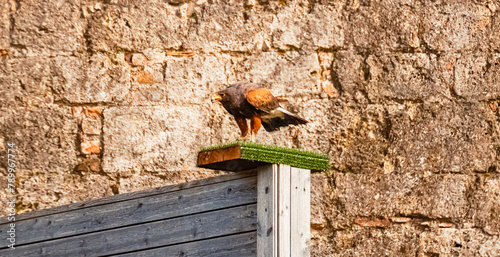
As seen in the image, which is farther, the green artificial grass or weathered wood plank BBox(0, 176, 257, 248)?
weathered wood plank BBox(0, 176, 257, 248)

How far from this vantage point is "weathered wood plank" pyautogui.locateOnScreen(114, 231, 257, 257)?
288 cm

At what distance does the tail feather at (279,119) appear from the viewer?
3468mm

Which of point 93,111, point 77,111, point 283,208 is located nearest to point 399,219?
point 283,208

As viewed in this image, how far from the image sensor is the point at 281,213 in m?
2.80

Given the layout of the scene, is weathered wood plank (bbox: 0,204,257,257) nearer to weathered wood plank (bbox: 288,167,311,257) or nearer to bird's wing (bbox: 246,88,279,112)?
weathered wood plank (bbox: 288,167,311,257)

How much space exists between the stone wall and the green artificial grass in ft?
4.86

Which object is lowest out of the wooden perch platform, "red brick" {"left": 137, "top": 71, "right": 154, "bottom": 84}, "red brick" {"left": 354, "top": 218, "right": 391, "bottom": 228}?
"red brick" {"left": 354, "top": 218, "right": 391, "bottom": 228}

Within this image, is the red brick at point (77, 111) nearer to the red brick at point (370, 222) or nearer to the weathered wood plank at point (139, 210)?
the weathered wood plank at point (139, 210)

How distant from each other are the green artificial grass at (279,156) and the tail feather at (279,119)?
1.53ft

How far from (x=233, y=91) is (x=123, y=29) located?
5.23 feet

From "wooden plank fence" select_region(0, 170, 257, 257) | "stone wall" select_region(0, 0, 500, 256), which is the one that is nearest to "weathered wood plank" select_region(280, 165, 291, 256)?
"wooden plank fence" select_region(0, 170, 257, 257)

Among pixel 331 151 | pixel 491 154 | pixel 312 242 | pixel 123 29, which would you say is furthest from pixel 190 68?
pixel 491 154

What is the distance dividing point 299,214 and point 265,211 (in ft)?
0.58

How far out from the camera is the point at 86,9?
455cm
